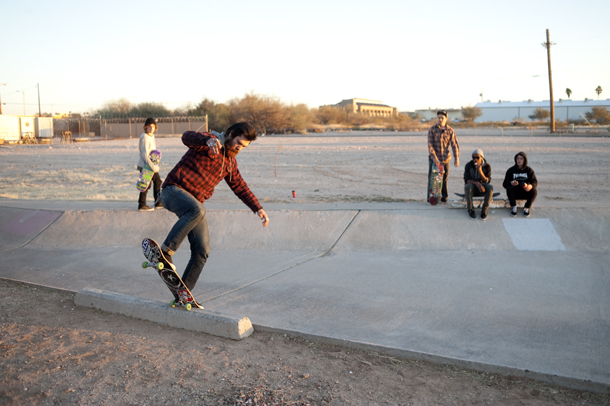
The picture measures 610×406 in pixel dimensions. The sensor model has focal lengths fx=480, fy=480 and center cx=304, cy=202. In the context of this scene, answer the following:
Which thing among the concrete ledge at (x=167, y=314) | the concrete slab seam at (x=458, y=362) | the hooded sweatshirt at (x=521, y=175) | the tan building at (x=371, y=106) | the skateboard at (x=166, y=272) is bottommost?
the concrete slab seam at (x=458, y=362)

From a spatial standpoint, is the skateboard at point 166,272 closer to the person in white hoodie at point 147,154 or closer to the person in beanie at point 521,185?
Result: the person in white hoodie at point 147,154

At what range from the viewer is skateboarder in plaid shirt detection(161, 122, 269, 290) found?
385cm

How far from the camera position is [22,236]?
7.37 metres

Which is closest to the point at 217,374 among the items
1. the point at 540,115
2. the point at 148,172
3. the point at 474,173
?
the point at 148,172

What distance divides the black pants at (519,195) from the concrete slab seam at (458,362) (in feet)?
14.7

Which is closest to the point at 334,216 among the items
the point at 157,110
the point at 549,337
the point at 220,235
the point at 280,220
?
the point at 280,220

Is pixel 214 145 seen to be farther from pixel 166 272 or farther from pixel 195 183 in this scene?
pixel 166 272

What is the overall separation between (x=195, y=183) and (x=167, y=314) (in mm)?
1145

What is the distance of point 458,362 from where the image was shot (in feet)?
11.0

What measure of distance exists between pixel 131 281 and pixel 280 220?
2485 millimetres

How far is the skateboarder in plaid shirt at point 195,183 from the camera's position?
3.85 m

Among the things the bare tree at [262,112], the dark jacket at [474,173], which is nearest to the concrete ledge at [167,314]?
the dark jacket at [474,173]

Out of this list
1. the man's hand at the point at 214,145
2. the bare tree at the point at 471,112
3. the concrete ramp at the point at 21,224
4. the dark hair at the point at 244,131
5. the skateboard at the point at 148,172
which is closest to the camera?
the man's hand at the point at 214,145

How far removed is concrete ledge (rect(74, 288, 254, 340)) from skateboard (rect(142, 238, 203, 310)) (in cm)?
8
